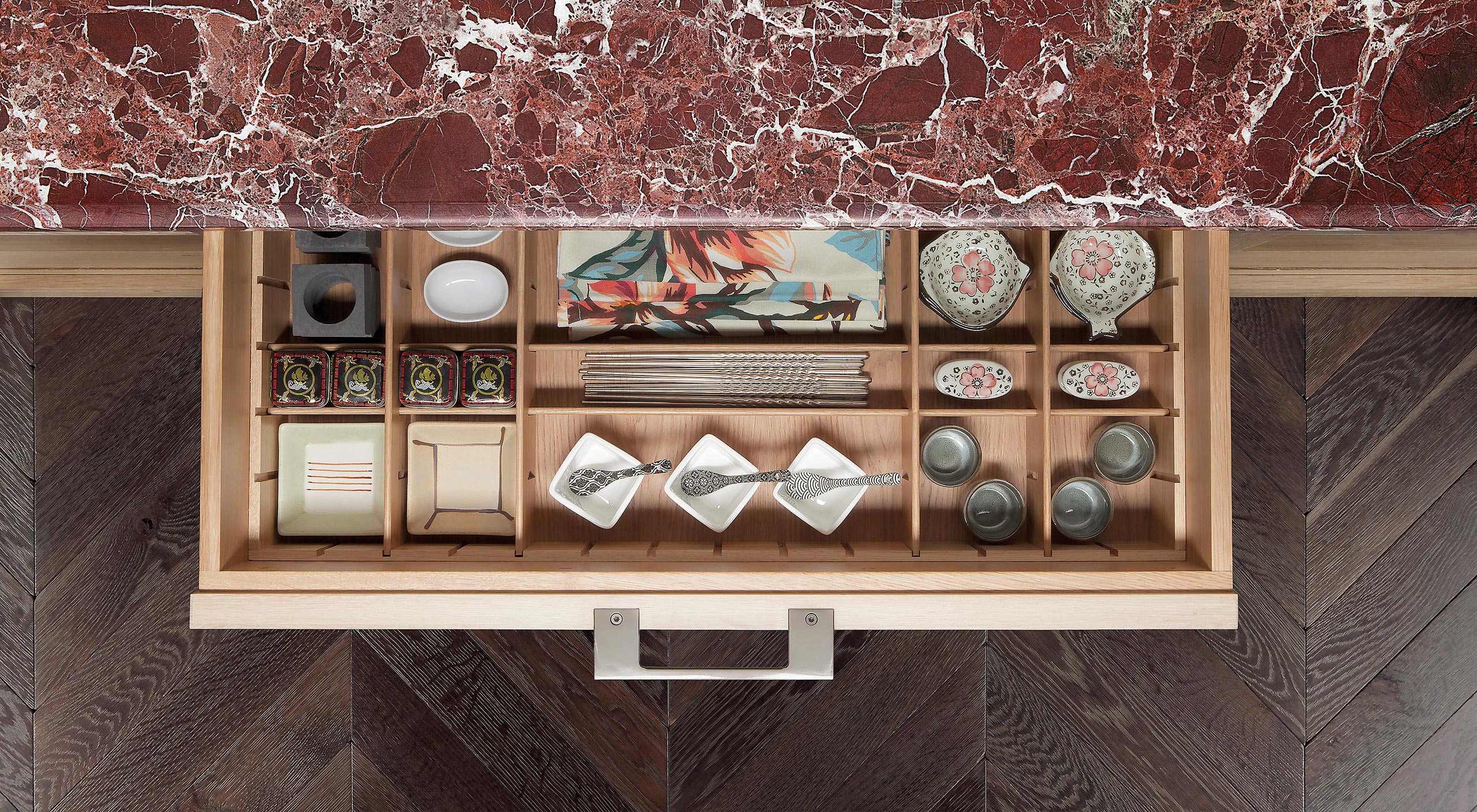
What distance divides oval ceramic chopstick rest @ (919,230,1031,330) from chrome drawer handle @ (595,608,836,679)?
0.54 m

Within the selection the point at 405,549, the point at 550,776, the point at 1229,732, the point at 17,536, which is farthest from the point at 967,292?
the point at 17,536

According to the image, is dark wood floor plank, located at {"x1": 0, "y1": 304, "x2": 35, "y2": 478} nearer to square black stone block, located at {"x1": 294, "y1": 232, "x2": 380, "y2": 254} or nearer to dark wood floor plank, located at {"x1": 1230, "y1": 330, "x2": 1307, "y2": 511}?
square black stone block, located at {"x1": 294, "y1": 232, "x2": 380, "y2": 254}

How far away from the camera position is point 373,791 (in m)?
1.56

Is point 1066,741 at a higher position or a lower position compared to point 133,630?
lower

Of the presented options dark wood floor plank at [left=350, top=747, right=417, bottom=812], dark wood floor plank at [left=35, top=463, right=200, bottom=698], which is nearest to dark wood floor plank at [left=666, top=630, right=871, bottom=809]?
dark wood floor plank at [left=350, top=747, right=417, bottom=812]

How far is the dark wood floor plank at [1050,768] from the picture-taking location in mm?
1562

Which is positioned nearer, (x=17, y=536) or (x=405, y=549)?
(x=405, y=549)

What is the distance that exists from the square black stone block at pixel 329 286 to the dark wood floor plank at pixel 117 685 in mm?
940

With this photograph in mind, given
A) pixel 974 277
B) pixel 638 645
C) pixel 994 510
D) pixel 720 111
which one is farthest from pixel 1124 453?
pixel 720 111

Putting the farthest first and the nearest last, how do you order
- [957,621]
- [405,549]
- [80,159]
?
[405,549] < [957,621] < [80,159]

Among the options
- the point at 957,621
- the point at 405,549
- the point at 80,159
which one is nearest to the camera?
the point at 80,159

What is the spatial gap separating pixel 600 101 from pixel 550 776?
156cm

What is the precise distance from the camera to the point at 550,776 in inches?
61.6

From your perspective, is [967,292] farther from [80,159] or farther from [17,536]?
[17,536]
